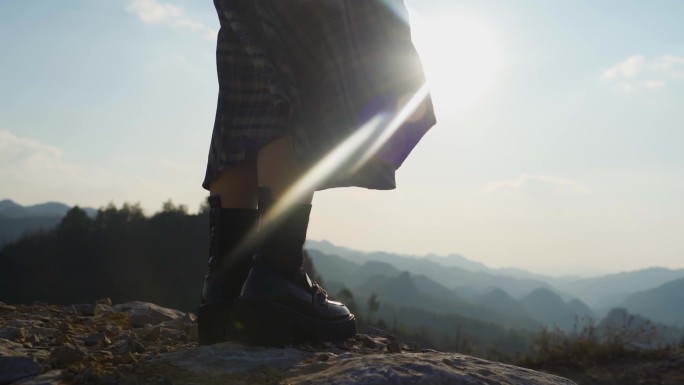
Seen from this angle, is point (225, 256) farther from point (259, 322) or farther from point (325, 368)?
point (325, 368)

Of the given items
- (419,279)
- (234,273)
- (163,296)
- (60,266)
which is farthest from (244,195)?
(419,279)

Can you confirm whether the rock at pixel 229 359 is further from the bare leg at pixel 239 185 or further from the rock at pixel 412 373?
the bare leg at pixel 239 185

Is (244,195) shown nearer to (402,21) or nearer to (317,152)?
(317,152)

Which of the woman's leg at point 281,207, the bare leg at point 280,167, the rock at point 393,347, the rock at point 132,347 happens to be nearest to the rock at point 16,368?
the rock at point 132,347

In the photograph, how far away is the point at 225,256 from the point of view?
184 cm

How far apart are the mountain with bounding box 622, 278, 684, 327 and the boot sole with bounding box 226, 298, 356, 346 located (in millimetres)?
178644

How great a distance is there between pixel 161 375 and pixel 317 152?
802mm

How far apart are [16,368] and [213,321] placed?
1.86 ft

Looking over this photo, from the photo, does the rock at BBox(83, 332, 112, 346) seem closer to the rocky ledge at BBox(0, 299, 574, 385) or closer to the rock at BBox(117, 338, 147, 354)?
the rocky ledge at BBox(0, 299, 574, 385)

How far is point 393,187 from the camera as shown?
1.88 meters

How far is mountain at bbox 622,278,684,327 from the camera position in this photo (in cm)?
16012

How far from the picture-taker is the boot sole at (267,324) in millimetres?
1624

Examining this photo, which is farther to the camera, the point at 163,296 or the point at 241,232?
the point at 163,296

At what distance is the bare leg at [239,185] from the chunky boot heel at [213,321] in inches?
14.0
